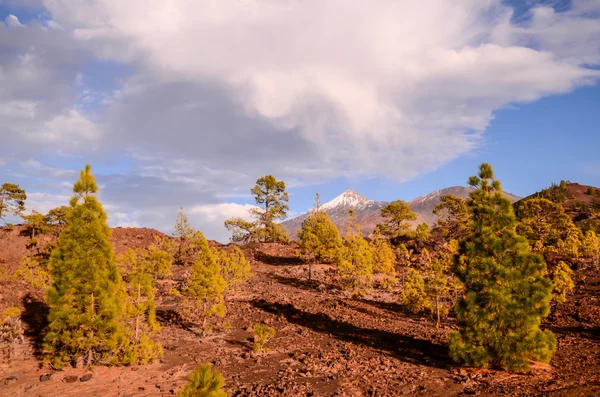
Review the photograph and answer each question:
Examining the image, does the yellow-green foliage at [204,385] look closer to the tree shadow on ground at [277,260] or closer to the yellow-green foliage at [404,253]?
the yellow-green foliage at [404,253]

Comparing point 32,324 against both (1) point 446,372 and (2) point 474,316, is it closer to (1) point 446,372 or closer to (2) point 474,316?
(1) point 446,372

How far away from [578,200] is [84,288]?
129 metres

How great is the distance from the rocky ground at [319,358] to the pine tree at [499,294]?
0.91m

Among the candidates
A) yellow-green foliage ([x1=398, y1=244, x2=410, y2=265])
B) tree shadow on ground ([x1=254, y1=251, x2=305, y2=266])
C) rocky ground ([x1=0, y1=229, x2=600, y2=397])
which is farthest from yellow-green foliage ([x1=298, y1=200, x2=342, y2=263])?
rocky ground ([x1=0, y1=229, x2=600, y2=397])

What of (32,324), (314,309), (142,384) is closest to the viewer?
(142,384)

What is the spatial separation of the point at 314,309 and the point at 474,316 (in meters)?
11.8

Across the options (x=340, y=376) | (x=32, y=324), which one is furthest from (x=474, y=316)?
(x=32, y=324)

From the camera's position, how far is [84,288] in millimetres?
12773

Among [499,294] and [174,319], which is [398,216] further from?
[499,294]

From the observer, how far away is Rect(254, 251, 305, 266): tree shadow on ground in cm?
4103

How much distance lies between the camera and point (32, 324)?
→ 58.7 ft

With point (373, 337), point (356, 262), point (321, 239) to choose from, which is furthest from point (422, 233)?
point (373, 337)

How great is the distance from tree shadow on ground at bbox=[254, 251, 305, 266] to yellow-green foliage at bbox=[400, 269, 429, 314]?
61.6 feet

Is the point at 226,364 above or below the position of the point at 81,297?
below
